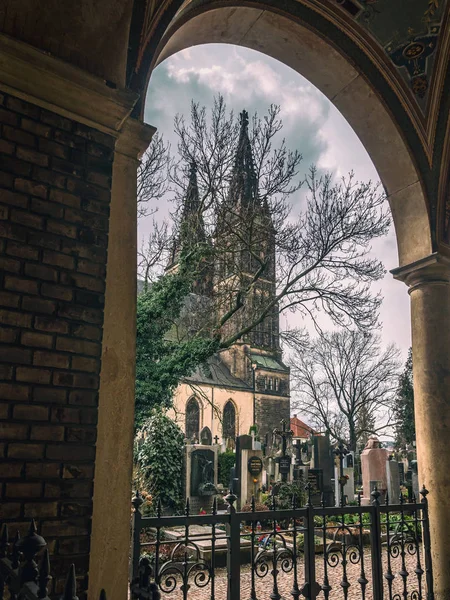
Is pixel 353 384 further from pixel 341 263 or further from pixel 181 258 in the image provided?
pixel 181 258

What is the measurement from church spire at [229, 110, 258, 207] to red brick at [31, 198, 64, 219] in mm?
9467

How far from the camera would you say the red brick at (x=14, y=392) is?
7.66ft

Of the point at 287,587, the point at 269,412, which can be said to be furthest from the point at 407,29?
the point at 269,412

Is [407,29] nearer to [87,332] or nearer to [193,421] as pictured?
[87,332]

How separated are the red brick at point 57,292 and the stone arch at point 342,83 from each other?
2953mm

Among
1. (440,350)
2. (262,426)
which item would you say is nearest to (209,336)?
(440,350)

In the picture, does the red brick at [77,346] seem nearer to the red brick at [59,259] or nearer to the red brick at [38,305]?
the red brick at [38,305]

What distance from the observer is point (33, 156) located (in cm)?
262

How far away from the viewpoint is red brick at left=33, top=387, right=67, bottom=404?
2.43 meters

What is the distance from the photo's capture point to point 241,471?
13820 millimetres

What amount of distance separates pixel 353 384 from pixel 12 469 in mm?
29960

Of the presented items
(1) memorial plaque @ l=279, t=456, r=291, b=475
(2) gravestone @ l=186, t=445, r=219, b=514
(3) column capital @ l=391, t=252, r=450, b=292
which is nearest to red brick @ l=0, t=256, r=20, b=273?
(3) column capital @ l=391, t=252, r=450, b=292

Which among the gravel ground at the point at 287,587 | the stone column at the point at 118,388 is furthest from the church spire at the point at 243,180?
the stone column at the point at 118,388

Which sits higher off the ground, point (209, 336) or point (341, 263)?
point (341, 263)
